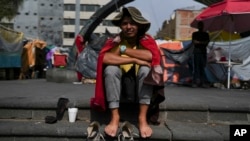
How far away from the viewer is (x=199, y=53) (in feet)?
31.2

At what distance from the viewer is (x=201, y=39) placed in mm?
9484

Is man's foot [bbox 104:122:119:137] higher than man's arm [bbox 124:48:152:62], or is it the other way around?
man's arm [bbox 124:48:152:62]

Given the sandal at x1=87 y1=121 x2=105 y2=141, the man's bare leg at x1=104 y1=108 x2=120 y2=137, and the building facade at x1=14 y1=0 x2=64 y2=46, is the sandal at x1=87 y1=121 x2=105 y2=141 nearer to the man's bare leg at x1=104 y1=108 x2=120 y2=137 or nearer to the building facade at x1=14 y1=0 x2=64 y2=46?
the man's bare leg at x1=104 y1=108 x2=120 y2=137

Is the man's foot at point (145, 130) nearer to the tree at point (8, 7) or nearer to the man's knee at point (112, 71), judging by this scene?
the man's knee at point (112, 71)

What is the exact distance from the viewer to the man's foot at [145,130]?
399 cm

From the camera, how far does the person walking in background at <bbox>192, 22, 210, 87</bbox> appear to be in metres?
9.48

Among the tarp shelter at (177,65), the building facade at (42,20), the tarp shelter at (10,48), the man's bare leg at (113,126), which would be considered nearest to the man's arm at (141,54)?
the man's bare leg at (113,126)

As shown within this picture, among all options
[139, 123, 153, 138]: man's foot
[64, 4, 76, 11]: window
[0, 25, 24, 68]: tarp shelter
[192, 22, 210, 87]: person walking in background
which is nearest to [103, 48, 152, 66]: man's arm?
[139, 123, 153, 138]: man's foot

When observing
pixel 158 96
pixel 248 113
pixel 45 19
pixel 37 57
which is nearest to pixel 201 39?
pixel 248 113

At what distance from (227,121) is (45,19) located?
150ft

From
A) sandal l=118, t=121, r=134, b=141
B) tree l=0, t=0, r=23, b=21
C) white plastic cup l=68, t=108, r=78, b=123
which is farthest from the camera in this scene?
tree l=0, t=0, r=23, b=21

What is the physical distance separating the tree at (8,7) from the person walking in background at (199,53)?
2640 centimetres

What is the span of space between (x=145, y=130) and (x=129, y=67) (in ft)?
2.54

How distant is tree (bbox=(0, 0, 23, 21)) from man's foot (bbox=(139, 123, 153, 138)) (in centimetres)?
Answer: 3080
